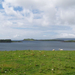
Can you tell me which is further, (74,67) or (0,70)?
(74,67)

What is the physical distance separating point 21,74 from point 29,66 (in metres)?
2.13

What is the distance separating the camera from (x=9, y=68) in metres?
10.6

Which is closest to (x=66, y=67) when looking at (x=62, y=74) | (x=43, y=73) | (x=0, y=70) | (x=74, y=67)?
(x=74, y=67)

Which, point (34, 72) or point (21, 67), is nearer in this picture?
point (34, 72)

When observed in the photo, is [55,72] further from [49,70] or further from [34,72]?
[34,72]

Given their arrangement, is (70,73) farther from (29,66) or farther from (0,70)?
(0,70)

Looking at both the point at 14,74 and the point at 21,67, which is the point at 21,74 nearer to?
the point at 14,74

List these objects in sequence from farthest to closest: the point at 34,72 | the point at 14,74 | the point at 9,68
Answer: the point at 9,68 < the point at 34,72 < the point at 14,74

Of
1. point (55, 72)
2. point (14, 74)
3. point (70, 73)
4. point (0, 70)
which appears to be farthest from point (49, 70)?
point (0, 70)

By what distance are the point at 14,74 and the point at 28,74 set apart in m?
1.31

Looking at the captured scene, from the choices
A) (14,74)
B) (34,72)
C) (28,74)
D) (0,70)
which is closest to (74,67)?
(34,72)

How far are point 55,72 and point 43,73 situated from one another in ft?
3.97

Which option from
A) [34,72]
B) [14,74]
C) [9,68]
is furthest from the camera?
[9,68]

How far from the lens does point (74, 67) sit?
11117mm
